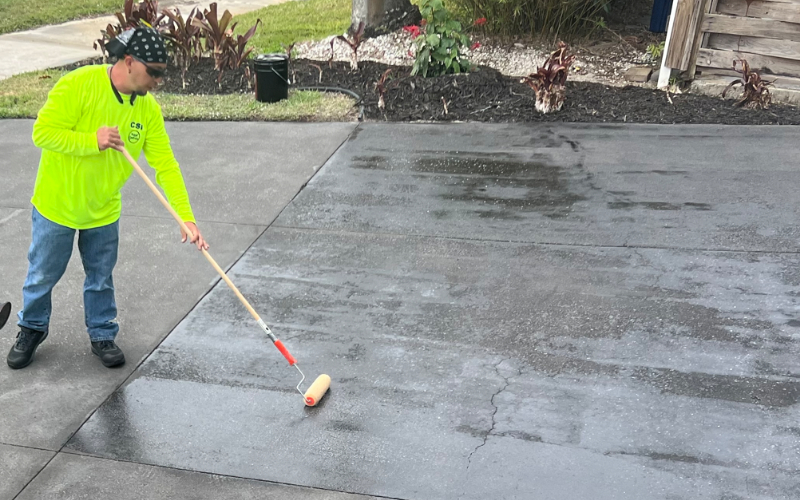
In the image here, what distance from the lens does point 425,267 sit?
4730 millimetres

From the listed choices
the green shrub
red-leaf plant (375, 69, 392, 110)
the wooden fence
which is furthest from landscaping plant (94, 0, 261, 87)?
the wooden fence

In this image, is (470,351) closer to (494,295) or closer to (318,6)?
(494,295)

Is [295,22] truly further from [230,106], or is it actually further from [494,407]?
[494,407]

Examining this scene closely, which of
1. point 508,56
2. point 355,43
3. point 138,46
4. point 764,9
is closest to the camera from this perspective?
point 138,46

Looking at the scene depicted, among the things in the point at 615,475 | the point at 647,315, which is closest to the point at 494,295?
the point at 647,315

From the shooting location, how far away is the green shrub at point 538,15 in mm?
9227

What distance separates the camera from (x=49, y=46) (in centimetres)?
1088

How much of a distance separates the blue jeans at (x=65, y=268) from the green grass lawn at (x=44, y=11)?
9.98 meters

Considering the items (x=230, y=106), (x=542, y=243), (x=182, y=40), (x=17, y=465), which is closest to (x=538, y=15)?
(x=230, y=106)

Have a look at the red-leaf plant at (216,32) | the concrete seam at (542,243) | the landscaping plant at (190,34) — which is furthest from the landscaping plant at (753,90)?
the red-leaf plant at (216,32)

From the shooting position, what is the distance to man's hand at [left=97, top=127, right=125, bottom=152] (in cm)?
312

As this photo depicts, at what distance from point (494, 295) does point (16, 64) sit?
27.8ft

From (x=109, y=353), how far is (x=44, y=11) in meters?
11.7

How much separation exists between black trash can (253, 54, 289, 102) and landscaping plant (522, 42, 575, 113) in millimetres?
2639
